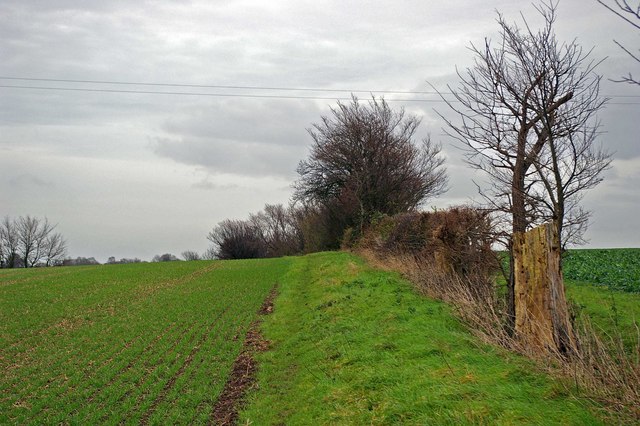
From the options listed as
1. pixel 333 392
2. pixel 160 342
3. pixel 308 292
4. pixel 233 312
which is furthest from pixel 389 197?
pixel 333 392

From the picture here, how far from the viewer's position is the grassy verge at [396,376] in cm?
641

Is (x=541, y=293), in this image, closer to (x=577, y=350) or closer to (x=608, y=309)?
(x=577, y=350)

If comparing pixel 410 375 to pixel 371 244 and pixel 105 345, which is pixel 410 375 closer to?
pixel 105 345

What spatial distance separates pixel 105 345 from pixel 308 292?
961cm

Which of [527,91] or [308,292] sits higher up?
[527,91]

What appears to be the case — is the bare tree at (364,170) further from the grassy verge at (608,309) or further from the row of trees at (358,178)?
the grassy verge at (608,309)

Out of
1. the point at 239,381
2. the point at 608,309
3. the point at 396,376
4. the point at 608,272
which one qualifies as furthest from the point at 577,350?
the point at 608,272

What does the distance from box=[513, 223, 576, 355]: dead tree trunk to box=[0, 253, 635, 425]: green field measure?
0.85 metres

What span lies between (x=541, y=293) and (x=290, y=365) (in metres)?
5.17

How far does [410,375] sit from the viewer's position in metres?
8.14

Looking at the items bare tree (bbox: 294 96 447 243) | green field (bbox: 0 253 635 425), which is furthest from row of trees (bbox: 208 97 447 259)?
green field (bbox: 0 253 635 425)

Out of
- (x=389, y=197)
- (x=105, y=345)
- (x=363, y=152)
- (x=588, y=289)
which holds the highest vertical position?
(x=363, y=152)

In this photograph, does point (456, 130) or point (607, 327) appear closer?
point (456, 130)

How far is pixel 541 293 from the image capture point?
952 centimetres
